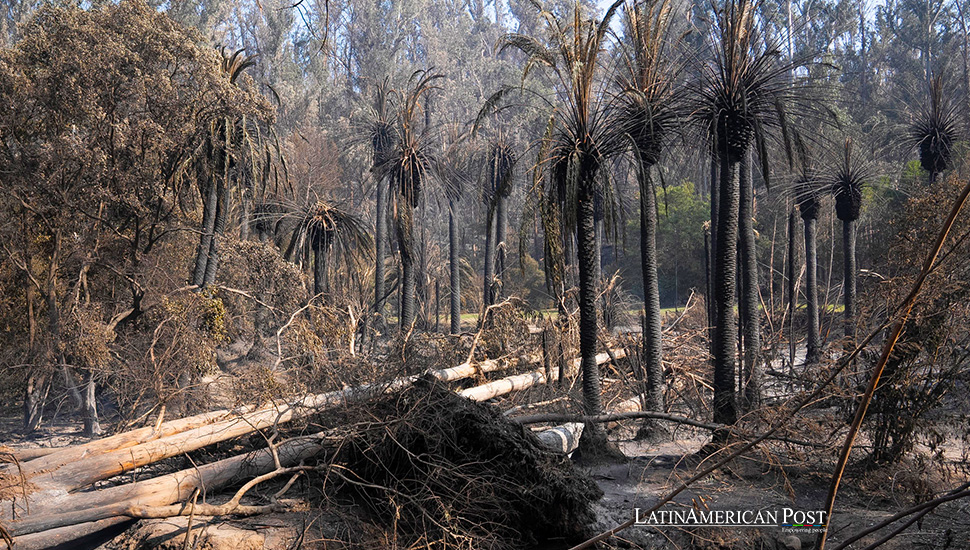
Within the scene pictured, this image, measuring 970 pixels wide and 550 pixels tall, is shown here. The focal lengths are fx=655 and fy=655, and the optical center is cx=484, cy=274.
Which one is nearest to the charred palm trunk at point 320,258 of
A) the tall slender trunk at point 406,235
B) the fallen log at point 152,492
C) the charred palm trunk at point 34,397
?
the tall slender trunk at point 406,235

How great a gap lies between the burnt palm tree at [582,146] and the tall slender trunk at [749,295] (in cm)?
245

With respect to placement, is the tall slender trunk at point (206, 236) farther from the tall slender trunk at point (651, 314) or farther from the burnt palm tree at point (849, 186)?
the burnt palm tree at point (849, 186)

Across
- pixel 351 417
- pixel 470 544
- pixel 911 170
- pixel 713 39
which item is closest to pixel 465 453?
pixel 470 544

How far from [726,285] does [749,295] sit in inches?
102

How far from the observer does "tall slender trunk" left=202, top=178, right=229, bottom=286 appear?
15039mm

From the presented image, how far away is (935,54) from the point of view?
1960 inches

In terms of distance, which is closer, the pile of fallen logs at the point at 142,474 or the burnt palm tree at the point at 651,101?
the pile of fallen logs at the point at 142,474

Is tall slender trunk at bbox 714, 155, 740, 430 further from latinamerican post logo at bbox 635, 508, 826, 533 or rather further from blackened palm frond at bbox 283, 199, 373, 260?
blackened palm frond at bbox 283, 199, 373, 260

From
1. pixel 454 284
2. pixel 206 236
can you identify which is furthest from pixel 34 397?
pixel 454 284

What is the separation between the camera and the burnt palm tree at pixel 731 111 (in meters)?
9.42

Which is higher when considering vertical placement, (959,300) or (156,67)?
(156,67)

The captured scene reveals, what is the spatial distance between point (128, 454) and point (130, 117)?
397 inches

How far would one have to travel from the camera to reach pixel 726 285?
10125 mm

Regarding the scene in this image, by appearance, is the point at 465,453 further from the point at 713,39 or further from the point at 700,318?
the point at 700,318
